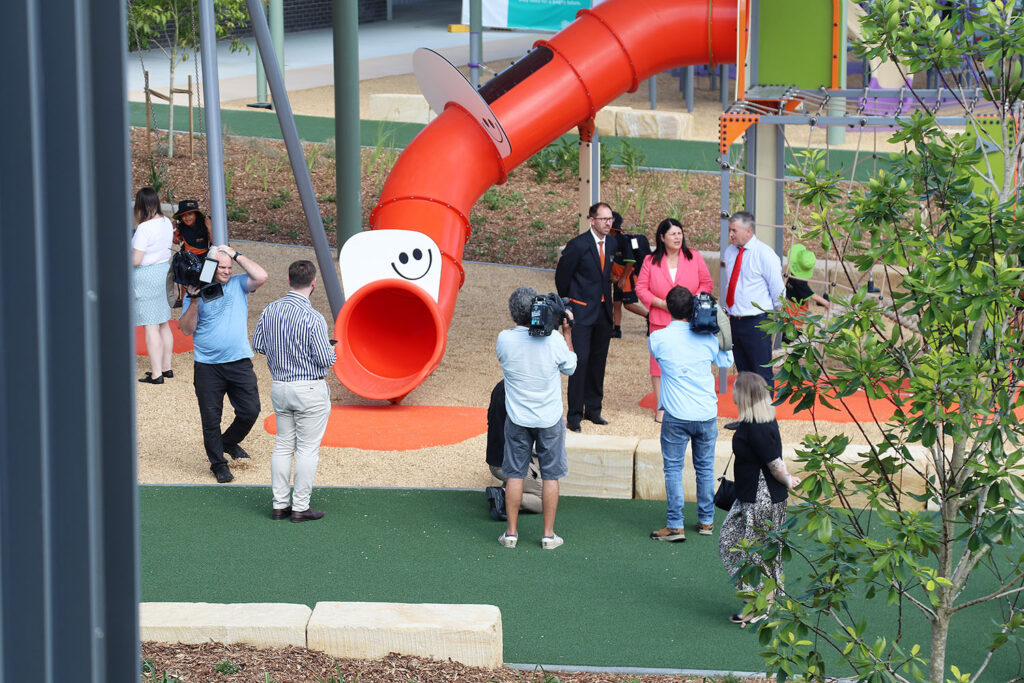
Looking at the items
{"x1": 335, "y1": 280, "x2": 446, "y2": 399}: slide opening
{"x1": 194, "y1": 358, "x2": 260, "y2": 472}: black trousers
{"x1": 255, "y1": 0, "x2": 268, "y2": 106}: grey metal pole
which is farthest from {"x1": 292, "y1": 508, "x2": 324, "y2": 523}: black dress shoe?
{"x1": 255, "y1": 0, "x2": 268, "y2": 106}: grey metal pole

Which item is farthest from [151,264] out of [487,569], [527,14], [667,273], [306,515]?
[527,14]

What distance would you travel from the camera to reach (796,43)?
1089 cm

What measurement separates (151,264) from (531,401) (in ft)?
14.7

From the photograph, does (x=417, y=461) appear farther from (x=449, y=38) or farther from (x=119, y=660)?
(x=449, y=38)

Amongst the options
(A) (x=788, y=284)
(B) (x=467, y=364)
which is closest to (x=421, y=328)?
(B) (x=467, y=364)

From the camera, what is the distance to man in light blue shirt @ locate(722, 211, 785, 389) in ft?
30.1

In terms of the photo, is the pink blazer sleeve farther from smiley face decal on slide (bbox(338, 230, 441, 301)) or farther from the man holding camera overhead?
the man holding camera overhead

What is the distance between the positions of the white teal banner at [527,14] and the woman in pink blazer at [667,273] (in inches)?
284

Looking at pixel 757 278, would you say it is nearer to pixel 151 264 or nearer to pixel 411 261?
pixel 411 261

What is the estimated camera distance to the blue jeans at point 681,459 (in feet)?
23.5

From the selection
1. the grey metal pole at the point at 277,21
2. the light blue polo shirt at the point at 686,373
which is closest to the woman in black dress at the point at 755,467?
the light blue polo shirt at the point at 686,373

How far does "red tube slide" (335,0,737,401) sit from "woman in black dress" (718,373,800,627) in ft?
13.0

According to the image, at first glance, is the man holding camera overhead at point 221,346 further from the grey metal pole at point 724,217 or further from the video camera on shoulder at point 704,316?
the grey metal pole at point 724,217

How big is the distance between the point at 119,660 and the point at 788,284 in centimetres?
850
